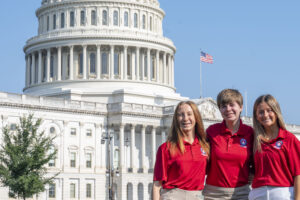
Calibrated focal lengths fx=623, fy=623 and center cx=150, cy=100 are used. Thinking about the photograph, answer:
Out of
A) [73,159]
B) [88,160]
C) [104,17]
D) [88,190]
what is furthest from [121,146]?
[104,17]

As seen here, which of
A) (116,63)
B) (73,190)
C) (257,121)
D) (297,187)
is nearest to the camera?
(297,187)

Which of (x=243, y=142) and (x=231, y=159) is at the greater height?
(x=243, y=142)

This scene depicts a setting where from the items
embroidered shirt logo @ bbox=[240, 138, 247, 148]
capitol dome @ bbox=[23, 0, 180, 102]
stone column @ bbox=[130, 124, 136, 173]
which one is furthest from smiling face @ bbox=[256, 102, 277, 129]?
capitol dome @ bbox=[23, 0, 180, 102]

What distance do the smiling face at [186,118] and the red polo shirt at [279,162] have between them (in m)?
1.16

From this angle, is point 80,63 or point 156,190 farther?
point 80,63

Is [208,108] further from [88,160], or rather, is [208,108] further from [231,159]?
[231,159]

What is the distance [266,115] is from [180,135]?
1.44 meters

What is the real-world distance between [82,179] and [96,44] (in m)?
24.8

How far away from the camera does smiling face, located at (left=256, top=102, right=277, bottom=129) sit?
9977mm

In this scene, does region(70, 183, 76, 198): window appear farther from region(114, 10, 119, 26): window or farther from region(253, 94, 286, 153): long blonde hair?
region(253, 94, 286, 153): long blonde hair

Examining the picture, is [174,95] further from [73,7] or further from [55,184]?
[55,184]

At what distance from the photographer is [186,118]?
10273 millimetres

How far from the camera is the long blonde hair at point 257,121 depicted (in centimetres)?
993

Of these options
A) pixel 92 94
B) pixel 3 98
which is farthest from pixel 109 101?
pixel 3 98
